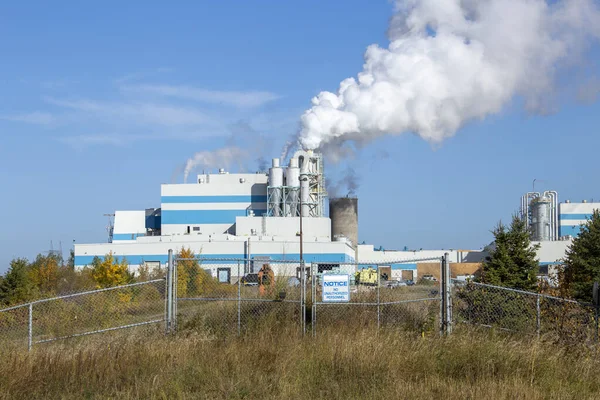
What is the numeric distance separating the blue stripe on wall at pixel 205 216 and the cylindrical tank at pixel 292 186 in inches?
149

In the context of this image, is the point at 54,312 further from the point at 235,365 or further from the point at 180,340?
the point at 235,365

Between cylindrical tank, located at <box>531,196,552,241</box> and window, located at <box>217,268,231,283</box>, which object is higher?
cylindrical tank, located at <box>531,196,552,241</box>

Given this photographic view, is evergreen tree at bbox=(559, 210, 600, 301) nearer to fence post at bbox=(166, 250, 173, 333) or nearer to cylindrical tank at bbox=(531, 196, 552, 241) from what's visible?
fence post at bbox=(166, 250, 173, 333)

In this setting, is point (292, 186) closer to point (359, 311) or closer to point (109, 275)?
point (109, 275)

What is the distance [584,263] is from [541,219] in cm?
5861

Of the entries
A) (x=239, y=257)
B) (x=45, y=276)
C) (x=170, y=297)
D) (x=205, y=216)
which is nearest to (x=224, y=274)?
(x=45, y=276)

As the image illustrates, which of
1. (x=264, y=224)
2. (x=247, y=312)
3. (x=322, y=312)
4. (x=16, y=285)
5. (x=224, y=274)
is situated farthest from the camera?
(x=264, y=224)

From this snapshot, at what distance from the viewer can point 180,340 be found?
13.3 m

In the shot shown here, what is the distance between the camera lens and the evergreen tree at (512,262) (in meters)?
23.8

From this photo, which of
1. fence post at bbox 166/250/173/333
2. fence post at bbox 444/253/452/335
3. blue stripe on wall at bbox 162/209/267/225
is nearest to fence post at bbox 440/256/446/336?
fence post at bbox 444/253/452/335

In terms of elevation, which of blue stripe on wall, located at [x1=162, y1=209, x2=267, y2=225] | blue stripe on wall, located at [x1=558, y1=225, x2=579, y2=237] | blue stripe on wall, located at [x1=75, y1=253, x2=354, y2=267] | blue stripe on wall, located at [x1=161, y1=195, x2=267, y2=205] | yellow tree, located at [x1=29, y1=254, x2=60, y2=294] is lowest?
yellow tree, located at [x1=29, y1=254, x2=60, y2=294]

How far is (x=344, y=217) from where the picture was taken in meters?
77.5

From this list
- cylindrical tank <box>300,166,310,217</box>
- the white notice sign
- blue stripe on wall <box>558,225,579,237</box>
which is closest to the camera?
the white notice sign

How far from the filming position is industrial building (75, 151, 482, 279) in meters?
63.9
